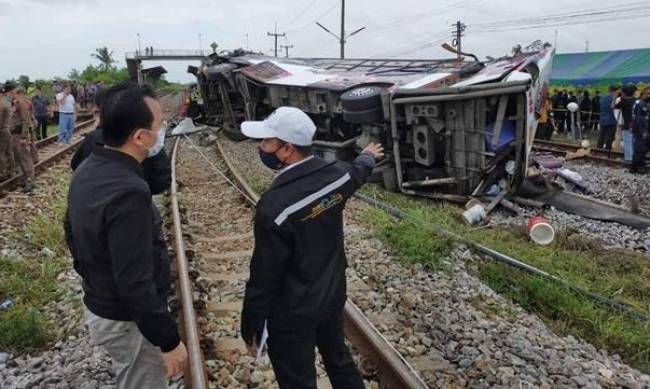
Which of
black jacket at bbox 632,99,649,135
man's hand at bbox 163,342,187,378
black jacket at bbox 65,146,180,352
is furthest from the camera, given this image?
black jacket at bbox 632,99,649,135

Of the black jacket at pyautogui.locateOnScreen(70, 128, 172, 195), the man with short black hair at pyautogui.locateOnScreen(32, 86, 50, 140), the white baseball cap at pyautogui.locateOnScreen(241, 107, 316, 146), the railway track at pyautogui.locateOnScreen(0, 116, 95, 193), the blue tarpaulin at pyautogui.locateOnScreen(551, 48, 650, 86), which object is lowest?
the railway track at pyautogui.locateOnScreen(0, 116, 95, 193)

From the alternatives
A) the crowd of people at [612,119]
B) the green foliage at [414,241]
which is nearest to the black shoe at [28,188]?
the green foliage at [414,241]

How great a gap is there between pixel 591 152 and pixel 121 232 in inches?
511

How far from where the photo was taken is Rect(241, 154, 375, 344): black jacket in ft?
7.52

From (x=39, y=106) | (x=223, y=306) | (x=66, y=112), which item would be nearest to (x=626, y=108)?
(x=223, y=306)

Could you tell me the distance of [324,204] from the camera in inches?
94.6

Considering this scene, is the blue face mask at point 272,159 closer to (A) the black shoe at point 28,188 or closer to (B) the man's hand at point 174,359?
(B) the man's hand at point 174,359

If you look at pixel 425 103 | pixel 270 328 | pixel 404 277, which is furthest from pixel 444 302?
pixel 425 103

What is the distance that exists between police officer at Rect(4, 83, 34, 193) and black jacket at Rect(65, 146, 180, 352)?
26.3 feet

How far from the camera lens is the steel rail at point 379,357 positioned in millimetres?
3053

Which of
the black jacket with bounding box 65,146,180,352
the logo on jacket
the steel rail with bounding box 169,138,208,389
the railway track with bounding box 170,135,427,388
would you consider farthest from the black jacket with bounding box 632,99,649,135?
the black jacket with bounding box 65,146,180,352

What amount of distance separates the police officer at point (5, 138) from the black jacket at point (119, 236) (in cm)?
792

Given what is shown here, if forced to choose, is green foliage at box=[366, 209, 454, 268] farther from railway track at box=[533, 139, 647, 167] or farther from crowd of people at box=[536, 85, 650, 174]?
railway track at box=[533, 139, 647, 167]

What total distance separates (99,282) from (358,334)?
1.87 m
